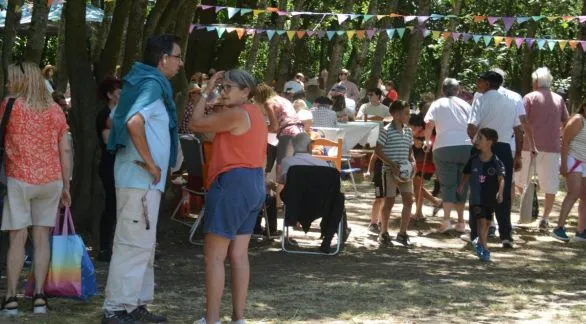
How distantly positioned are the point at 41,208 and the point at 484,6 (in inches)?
1341

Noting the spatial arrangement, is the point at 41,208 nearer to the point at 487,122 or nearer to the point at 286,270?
the point at 286,270

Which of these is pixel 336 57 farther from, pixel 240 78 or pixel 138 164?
pixel 138 164

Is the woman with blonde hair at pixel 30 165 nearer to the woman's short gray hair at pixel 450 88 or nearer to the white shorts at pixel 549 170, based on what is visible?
the woman's short gray hair at pixel 450 88

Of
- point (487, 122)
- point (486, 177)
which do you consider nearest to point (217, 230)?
point (486, 177)

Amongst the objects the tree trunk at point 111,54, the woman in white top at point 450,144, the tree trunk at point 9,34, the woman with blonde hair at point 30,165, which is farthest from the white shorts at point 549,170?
the woman with blonde hair at point 30,165

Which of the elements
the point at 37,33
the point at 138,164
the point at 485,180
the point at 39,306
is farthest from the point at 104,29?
the point at 138,164

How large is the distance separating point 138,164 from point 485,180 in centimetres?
559

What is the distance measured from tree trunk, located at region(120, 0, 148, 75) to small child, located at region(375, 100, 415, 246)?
270cm

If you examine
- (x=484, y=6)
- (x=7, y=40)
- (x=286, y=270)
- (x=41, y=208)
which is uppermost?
(x=484, y=6)

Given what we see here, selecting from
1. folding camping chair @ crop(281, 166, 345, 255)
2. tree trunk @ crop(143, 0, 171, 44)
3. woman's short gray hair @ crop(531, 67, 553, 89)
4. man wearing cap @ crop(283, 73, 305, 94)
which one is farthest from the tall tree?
man wearing cap @ crop(283, 73, 305, 94)

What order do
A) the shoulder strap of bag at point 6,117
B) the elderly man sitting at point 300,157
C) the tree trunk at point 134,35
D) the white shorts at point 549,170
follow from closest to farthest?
1. the shoulder strap of bag at point 6,117
2. the elderly man sitting at point 300,157
3. the tree trunk at point 134,35
4. the white shorts at point 549,170

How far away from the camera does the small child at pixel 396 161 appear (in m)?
12.8

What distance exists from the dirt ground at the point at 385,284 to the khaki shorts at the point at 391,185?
1.91 feet

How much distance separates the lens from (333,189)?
39.3 feet
